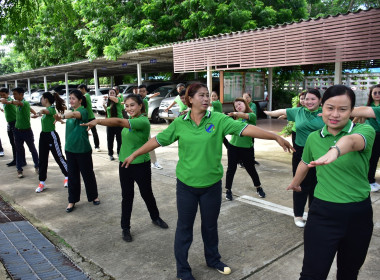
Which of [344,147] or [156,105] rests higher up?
[344,147]

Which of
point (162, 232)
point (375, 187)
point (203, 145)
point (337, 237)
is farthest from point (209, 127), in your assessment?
point (375, 187)

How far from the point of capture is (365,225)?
203 centimetres

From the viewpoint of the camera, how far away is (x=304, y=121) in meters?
3.76

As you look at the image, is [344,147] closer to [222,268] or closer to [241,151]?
[222,268]

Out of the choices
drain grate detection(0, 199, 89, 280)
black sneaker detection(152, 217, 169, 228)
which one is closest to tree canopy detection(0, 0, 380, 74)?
drain grate detection(0, 199, 89, 280)

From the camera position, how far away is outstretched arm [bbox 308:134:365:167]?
1829mm

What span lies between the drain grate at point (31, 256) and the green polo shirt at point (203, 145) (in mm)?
1383

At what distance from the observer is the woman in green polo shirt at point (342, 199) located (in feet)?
6.57

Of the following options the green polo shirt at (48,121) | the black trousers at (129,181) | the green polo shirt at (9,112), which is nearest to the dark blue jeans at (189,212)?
the black trousers at (129,181)

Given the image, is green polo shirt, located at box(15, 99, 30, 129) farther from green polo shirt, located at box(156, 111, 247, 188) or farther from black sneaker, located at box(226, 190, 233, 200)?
green polo shirt, located at box(156, 111, 247, 188)

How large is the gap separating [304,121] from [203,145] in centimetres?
167

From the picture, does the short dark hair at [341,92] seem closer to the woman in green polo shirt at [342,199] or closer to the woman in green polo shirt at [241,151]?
the woman in green polo shirt at [342,199]

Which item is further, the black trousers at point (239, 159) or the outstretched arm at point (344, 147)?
the black trousers at point (239, 159)

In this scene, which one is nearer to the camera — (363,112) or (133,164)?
(363,112)
